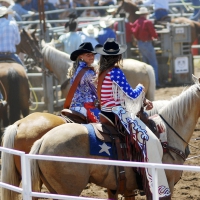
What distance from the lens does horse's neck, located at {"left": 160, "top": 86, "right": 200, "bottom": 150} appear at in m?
6.29

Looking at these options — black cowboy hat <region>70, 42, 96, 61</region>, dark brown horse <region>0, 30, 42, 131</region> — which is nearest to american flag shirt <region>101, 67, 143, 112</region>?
black cowboy hat <region>70, 42, 96, 61</region>

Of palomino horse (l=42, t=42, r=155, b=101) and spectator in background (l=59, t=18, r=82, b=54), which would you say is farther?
spectator in background (l=59, t=18, r=82, b=54)

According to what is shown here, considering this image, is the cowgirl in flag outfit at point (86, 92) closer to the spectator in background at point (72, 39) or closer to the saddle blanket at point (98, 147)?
the saddle blanket at point (98, 147)

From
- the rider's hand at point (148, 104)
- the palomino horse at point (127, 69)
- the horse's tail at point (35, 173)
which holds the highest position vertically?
the rider's hand at point (148, 104)

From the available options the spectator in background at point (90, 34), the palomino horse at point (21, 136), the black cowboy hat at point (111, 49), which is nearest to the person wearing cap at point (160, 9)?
the spectator in background at point (90, 34)

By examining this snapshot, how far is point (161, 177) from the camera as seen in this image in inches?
230

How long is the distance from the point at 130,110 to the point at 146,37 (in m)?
9.35

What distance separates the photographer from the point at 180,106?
631cm

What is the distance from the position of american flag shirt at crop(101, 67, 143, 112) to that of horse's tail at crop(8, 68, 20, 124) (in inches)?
184

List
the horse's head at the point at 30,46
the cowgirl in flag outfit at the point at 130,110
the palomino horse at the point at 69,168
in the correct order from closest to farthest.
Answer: the palomino horse at the point at 69,168, the cowgirl in flag outfit at the point at 130,110, the horse's head at the point at 30,46

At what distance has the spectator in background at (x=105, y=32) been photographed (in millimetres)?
13570

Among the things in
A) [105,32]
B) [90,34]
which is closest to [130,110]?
[90,34]

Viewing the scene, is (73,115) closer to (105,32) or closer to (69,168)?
(69,168)

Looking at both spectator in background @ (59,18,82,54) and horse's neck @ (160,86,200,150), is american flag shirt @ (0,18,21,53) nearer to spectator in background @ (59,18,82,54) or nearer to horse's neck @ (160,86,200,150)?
spectator in background @ (59,18,82,54)
